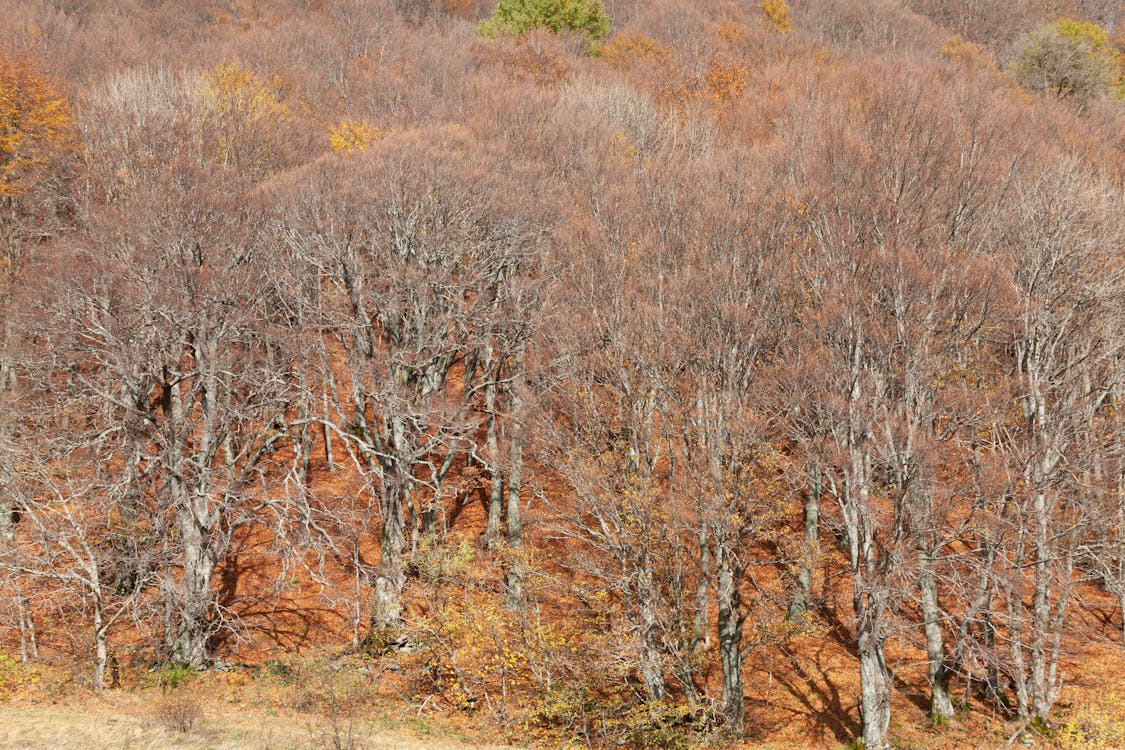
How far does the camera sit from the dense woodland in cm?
2116

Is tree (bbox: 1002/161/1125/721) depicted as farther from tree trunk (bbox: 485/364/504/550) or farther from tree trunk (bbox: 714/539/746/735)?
tree trunk (bbox: 485/364/504/550)

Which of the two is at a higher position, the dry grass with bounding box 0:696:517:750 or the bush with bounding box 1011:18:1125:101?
the bush with bounding box 1011:18:1125:101

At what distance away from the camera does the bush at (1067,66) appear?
55.1 m

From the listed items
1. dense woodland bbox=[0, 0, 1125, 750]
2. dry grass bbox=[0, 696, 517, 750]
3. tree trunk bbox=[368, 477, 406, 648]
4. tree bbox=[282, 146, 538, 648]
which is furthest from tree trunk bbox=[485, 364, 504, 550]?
dry grass bbox=[0, 696, 517, 750]

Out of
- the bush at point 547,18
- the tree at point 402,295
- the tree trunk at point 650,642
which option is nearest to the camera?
the tree trunk at point 650,642

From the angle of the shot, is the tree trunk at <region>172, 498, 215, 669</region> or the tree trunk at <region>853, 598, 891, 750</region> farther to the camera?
the tree trunk at <region>172, 498, 215, 669</region>

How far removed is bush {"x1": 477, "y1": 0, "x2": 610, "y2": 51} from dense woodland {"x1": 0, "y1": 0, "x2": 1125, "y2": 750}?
25217 millimetres

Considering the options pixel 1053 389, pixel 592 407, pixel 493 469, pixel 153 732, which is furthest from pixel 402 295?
A: pixel 1053 389

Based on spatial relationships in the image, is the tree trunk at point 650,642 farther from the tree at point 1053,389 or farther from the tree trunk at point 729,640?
the tree at point 1053,389

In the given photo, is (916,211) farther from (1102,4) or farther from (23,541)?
(1102,4)

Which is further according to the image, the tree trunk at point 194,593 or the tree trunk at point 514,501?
the tree trunk at point 514,501

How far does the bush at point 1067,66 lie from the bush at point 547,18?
108ft

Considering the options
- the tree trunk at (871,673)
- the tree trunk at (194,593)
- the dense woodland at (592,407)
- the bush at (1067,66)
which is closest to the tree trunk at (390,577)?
the dense woodland at (592,407)

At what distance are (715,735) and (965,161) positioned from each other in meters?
19.7
